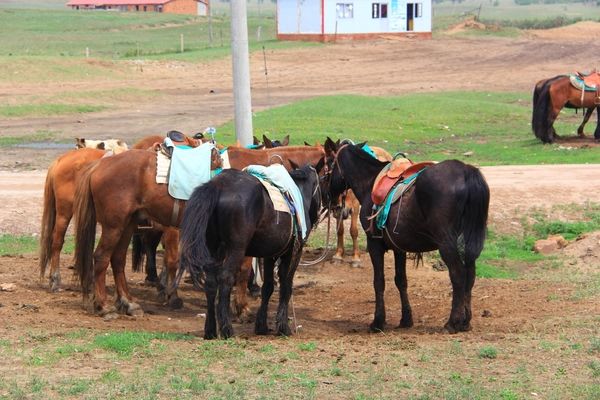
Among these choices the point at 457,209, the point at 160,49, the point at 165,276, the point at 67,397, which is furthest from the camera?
the point at 160,49

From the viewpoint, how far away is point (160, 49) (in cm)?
6147

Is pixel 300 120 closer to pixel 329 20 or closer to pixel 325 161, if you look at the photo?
pixel 325 161

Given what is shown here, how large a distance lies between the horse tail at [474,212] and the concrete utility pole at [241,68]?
444 centimetres

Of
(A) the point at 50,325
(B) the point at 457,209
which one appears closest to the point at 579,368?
(B) the point at 457,209

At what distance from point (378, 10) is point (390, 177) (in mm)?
55081

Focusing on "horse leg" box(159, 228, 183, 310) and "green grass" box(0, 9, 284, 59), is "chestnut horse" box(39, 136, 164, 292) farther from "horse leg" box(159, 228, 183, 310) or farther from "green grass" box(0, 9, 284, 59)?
"green grass" box(0, 9, 284, 59)

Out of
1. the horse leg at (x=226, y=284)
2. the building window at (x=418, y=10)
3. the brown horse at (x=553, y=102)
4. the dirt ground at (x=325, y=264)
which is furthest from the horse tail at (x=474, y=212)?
the building window at (x=418, y=10)

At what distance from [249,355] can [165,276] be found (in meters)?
4.31

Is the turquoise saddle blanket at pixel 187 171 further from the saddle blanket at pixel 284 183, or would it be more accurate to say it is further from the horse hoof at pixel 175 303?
the horse hoof at pixel 175 303

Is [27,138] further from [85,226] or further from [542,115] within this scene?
[85,226]

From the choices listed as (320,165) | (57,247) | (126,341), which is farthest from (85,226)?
(126,341)

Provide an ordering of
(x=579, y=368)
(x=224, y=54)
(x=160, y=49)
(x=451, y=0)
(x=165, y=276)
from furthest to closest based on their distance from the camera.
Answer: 1. (x=451, y=0)
2. (x=160, y=49)
3. (x=224, y=54)
4. (x=165, y=276)
5. (x=579, y=368)

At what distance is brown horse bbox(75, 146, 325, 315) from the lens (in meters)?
11.4

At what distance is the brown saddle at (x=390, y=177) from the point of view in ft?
36.4
